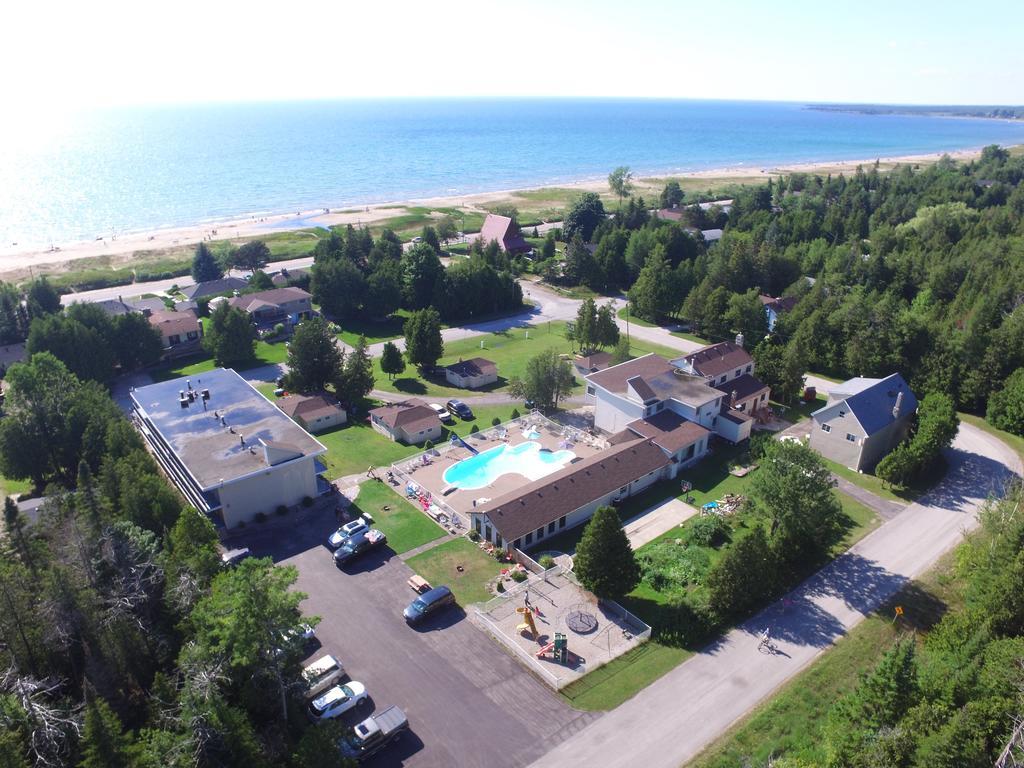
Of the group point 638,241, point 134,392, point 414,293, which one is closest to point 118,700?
point 134,392

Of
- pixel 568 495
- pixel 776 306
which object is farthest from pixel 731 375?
pixel 776 306

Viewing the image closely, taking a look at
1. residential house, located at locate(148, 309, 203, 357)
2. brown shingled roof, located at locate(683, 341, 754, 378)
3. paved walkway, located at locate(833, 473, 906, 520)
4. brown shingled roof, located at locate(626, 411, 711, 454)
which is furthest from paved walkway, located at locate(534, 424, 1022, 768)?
residential house, located at locate(148, 309, 203, 357)

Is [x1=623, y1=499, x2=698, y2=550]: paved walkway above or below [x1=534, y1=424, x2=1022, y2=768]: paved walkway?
below

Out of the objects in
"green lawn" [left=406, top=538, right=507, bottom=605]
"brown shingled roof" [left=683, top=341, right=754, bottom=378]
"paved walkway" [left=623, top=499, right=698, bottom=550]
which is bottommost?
"paved walkway" [left=623, top=499, right=698, bottom=550]

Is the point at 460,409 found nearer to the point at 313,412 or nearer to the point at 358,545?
the point at 313,412

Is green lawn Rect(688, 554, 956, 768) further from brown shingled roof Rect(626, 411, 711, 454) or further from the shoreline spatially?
the shoreline

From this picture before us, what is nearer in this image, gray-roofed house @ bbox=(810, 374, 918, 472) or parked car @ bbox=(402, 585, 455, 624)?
parked car @ bbox=(402, 585, 455, 624)
